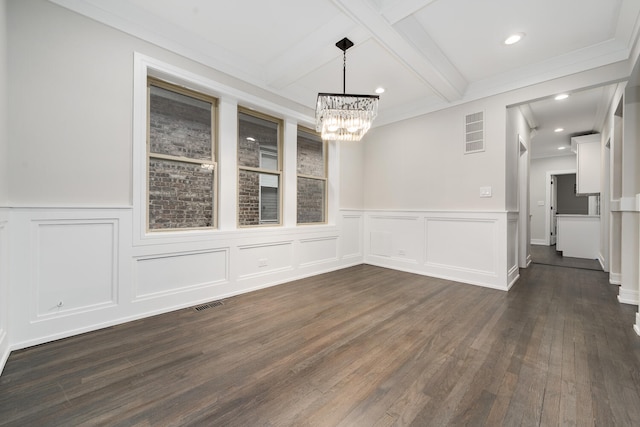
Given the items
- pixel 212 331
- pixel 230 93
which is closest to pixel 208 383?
pixel 212 331

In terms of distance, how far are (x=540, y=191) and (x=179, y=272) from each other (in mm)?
9974

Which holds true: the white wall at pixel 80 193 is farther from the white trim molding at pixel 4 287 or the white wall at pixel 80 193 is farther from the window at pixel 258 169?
the window at pixel 258 169

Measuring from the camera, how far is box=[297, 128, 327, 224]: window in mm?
4397

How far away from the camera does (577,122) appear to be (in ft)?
17.1

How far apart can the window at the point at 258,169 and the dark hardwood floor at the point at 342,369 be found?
133cm

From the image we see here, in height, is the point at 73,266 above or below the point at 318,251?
above

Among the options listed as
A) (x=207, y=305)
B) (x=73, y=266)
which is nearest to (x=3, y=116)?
(x=73, y=266)

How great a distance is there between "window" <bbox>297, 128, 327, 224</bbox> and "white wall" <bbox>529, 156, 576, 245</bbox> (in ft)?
23.1

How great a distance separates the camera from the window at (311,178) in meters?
4.40

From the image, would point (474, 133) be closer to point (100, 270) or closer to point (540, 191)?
point (100, 270)

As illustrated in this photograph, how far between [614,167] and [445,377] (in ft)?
14.5

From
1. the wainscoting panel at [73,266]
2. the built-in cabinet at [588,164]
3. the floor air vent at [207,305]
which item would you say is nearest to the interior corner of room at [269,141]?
the wainscoting panel at [73,266]

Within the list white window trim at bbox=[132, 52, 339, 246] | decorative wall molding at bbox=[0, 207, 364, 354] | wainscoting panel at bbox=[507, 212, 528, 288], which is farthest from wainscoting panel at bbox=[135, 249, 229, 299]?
wainscoting panel at bbox=[507, 212, 528, 288]

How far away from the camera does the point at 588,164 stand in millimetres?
5652
